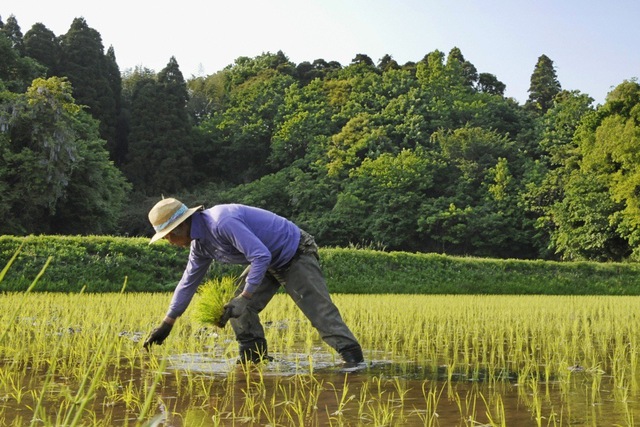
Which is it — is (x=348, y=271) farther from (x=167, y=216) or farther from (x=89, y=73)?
(x=89, y=73)

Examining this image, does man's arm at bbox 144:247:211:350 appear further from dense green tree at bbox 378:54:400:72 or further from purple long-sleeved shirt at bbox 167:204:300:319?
dense green tree at bbox 378:54:400:72

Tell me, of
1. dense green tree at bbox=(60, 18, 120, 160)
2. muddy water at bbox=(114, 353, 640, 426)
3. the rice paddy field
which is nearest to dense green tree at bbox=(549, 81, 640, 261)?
the rice paddy field

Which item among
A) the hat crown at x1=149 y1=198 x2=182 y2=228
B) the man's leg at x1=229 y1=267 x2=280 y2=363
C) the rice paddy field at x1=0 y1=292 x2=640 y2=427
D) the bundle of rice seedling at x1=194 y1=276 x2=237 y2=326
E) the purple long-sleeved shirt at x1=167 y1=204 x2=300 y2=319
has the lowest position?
the rice paddy field at x1=0 y1=292 x2=640 y2=427

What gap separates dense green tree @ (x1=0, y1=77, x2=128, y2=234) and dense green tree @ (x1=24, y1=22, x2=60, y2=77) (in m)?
9.75

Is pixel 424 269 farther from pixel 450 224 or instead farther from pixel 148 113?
pixel 148 113

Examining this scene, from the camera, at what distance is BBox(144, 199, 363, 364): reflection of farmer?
4.36m

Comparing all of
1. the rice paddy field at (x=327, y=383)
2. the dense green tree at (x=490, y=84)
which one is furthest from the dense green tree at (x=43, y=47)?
the rice paddy field at (x=327, y=383)

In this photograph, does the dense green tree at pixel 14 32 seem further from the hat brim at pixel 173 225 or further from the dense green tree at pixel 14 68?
the hat brim at pixel 173 225

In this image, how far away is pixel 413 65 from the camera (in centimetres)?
4872

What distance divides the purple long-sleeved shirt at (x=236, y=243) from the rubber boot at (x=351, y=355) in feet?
2.48

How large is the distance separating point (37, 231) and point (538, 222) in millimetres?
21660

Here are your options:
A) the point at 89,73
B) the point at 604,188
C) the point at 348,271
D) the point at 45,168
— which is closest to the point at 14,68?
the point at 89,73

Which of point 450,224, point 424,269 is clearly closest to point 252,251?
point 424,269

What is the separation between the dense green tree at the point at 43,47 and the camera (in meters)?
36.0
